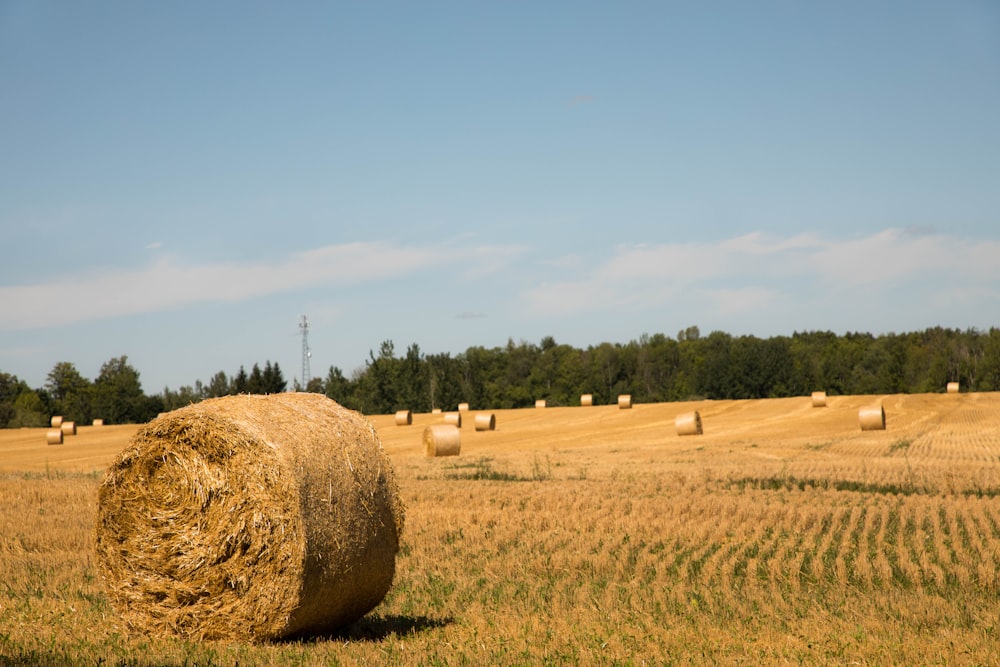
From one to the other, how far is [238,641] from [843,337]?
119965 millimetres

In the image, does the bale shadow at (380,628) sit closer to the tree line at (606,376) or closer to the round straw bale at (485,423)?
the round straw bale at (485,423)

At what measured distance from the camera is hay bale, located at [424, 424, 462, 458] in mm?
32031

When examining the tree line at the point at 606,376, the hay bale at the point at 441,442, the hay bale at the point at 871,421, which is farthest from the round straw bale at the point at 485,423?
the tree line at the point at 606,376

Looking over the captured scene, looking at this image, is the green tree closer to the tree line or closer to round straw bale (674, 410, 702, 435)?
the tree line

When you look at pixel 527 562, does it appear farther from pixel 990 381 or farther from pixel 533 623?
pixel 990 381

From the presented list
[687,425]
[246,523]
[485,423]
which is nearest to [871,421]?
[687,425]

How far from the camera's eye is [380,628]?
9547mm

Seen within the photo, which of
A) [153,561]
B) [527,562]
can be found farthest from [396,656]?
[527,562]

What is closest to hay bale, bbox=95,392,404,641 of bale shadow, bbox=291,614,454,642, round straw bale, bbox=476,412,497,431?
bale shadow, bbox=291,614,454,642

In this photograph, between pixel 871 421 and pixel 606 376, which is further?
pixel 606 376

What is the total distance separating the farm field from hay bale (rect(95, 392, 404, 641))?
311mm

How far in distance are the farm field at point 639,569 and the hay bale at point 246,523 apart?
1.02 ft

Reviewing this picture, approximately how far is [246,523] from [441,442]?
23.3 m

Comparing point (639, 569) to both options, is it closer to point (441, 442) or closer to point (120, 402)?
point (441, 442)
